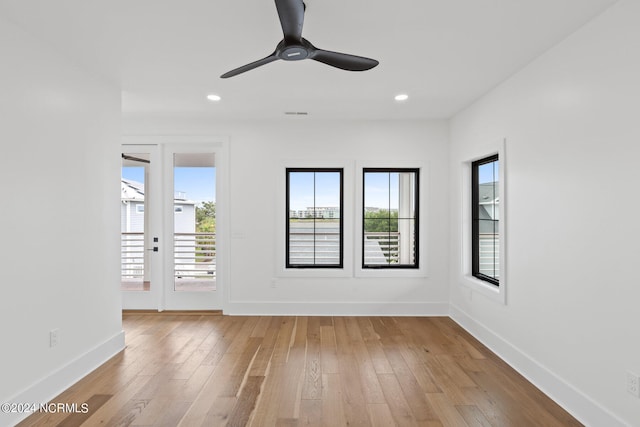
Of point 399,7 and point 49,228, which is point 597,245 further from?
point 49,228

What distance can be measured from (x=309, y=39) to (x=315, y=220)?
2.57 m

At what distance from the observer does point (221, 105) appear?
3.87m

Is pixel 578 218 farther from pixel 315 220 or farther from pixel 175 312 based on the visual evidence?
pixel 175 312

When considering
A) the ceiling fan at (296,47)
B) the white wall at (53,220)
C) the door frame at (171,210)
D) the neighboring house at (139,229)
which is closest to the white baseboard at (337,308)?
the door frame at (171,210)

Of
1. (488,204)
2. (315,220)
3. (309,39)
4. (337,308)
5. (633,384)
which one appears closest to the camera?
(633,384)

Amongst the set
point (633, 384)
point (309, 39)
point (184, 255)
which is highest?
point (309, 39)

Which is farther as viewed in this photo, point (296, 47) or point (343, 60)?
point (343, 60)

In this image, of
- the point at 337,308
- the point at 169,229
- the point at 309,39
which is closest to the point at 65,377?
the point at 169,229

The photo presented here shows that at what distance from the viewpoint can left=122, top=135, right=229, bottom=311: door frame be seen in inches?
175

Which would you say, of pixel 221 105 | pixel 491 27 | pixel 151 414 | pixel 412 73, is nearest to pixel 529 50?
pixel 491 27

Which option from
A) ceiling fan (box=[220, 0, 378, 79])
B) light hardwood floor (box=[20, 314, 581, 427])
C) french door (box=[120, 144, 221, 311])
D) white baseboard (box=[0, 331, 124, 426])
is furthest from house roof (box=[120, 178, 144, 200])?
ceiling fan (box=[220, 0, 378, 79])

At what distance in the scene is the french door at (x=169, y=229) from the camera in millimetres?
4484

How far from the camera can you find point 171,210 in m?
4.51

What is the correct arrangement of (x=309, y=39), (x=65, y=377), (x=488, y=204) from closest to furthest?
(x=309, y=39) → (x=65, y=377) → (x=488, y=204)
